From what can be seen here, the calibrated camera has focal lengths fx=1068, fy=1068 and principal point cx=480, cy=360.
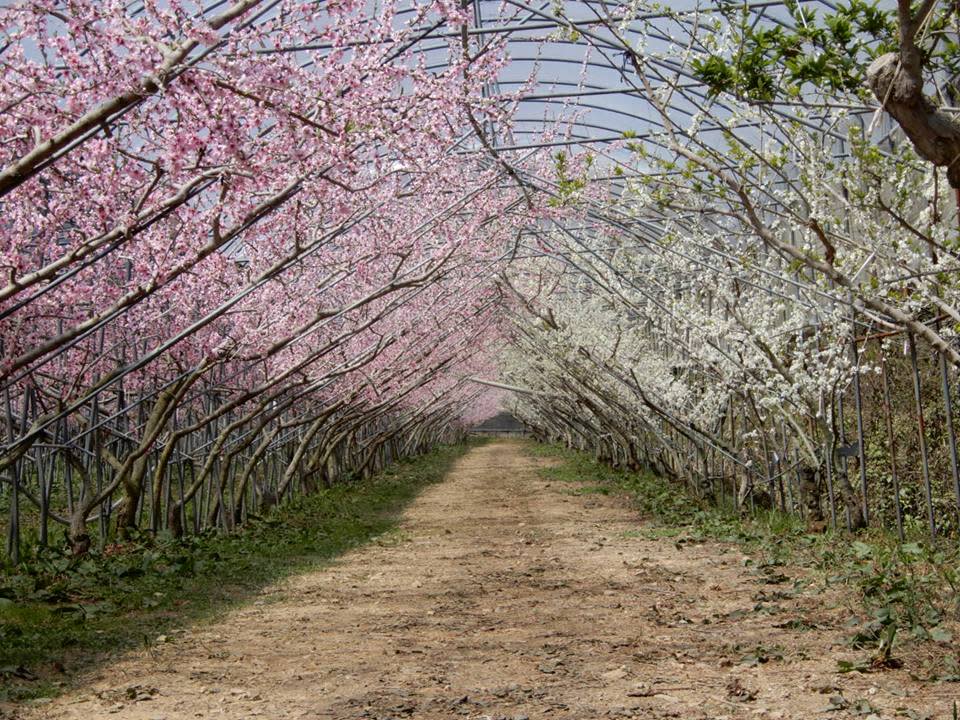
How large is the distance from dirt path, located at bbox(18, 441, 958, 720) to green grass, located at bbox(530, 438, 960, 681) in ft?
0.77

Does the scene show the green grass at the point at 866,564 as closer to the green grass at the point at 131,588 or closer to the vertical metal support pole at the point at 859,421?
the vertical metal support pole at the point at 859,421

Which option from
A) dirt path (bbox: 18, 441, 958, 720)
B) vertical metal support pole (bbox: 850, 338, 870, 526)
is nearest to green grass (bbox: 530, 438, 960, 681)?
dirt path (bbox: 18, 441, 958, 720)

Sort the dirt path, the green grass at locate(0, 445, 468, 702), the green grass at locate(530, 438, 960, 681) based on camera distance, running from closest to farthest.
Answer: the dirt path → the green grass at locate(530, 438, 960, 681) → the green grass at locate(0, 445, 468, 702)

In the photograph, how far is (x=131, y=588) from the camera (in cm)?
885

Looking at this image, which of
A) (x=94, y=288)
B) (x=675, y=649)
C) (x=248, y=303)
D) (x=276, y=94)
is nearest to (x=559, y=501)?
(x=248, y=303)

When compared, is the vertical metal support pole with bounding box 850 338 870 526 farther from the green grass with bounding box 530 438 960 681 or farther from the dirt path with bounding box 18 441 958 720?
the dirt path with bounding box 18 441 958 720

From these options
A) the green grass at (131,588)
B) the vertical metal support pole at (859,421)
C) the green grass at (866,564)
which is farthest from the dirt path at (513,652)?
the vertical metal support pole at (859,421)

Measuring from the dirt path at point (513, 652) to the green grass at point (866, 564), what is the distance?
0.23 meters

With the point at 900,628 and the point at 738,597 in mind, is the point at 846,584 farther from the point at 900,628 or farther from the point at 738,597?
the point at 900,628

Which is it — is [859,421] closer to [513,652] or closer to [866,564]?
[866,564]

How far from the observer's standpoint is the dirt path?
4977mm

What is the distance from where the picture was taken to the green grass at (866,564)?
580cm

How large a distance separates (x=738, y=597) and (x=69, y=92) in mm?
5768

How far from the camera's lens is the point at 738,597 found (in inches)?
314
